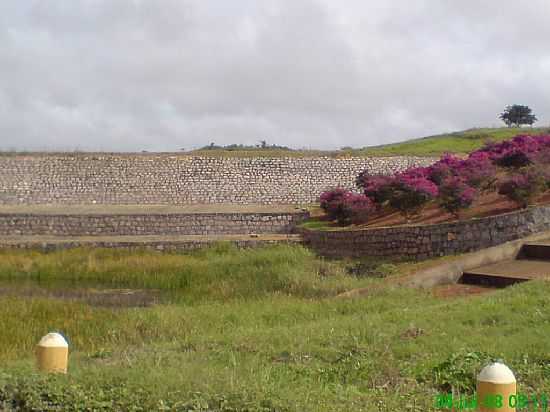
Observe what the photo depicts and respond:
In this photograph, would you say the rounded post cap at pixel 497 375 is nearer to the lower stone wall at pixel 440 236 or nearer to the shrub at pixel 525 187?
the lower stone wall at pixel 440 236

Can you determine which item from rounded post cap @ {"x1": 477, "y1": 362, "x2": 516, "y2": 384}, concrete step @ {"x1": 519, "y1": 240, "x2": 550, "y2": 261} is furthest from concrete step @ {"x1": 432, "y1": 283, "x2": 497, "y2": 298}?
rounded post cap @ {"x1": 477, "y1": 362, "x2": 516, "y2": 384}

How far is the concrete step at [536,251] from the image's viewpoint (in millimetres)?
13305

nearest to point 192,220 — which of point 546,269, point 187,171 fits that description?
point 187,171

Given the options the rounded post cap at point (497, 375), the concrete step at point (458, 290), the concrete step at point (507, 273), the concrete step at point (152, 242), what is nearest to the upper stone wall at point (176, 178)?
the concrete step at point (152, 242)

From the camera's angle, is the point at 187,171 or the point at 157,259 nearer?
the point at 157,259

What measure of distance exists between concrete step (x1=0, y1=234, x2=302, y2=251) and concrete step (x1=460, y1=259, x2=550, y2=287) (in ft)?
33.5

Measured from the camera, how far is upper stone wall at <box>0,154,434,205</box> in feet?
108

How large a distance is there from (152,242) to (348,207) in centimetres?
675

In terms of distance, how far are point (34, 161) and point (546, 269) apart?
2822cm

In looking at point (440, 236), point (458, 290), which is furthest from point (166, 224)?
point (458, 290)

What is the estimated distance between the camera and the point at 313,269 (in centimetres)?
1722

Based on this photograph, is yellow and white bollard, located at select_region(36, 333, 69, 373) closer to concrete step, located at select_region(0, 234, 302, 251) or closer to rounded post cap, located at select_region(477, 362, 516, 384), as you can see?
rounded post cap, located at select_region(477, 362, 516, 384)

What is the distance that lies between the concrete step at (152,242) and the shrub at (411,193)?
15.1 feet

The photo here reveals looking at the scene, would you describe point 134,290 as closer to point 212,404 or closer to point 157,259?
point 157,259
